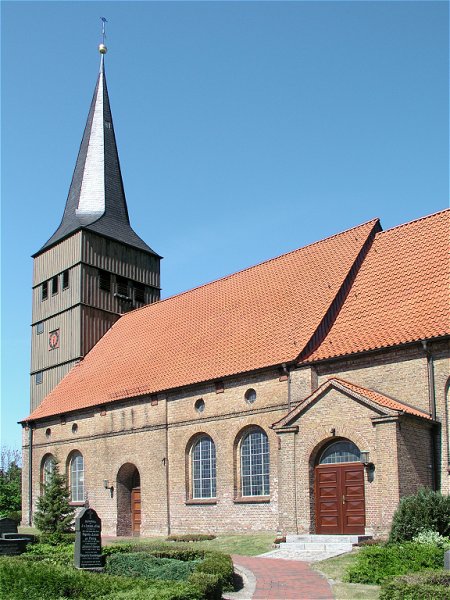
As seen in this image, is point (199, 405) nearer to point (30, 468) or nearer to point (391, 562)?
point (30, 468)

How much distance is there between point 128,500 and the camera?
32.7 meters

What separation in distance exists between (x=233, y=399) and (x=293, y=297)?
487 cm

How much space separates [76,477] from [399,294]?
18.3 meters

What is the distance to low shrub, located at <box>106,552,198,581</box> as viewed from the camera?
1622cm

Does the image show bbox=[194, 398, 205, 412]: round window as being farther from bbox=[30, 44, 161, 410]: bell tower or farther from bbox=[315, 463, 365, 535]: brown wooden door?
bbox=[30, 44, 161, 410]: bell tower

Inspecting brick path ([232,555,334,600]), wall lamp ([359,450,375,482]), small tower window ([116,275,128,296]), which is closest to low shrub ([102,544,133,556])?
brick path ([232,555,334,600])

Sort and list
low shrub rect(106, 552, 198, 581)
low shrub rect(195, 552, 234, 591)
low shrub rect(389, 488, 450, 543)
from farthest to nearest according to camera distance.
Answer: low shrub rect(389, 488, 450, 543)
low shrub rect(106, 552, 198, 581)
low shrub rect(195, 552, 234, 591)

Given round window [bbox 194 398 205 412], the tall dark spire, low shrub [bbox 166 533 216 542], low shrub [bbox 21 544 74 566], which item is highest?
the tall dark spire

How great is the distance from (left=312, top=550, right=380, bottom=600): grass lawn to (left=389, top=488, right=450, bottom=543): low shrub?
4.26 feet

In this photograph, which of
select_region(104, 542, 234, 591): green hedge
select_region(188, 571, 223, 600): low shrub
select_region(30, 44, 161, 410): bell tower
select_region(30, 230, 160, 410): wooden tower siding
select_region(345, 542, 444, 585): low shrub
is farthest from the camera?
select_region(30, 44, 161, 410): bell tower

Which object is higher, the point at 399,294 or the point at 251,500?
the point at 399,294

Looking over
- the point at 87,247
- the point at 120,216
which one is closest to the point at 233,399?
the point at 87,247

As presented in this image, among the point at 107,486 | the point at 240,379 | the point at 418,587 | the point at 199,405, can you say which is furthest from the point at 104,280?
the point at 418,587

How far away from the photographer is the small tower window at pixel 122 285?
42.3 meters
